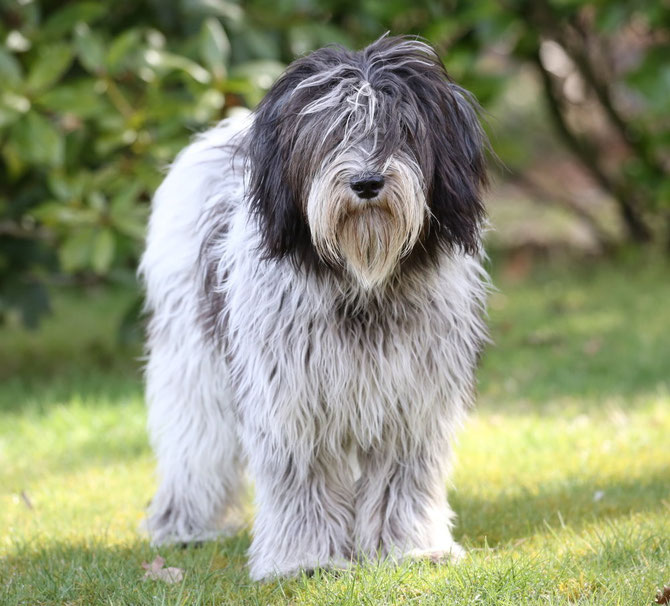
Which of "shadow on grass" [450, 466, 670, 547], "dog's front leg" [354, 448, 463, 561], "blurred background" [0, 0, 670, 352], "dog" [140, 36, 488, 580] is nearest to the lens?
"dog" [140, 36, 488, 580]

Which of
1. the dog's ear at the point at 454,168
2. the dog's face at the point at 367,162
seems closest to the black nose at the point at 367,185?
the dog's face at the point at 367,162

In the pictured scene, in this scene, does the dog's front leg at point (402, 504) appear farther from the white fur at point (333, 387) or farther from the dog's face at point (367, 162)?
the dog's face at point (367, 162)

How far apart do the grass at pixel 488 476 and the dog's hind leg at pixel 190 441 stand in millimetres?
175

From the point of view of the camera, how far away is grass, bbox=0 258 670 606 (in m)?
3.46

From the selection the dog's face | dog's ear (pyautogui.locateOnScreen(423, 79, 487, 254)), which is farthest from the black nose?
dog's ear (pyautogui.locateOnScreen(423, 79, 487, 254))

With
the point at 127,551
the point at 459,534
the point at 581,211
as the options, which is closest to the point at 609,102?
the point at 581,211

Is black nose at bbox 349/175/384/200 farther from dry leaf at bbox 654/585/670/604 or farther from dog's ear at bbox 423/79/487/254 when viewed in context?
dry leaf at bbox 654/585/670/604

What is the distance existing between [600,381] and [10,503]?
3.75m

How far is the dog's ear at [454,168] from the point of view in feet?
11.4

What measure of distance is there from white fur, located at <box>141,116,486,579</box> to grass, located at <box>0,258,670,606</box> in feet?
0.83

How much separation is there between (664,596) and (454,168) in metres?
1.51

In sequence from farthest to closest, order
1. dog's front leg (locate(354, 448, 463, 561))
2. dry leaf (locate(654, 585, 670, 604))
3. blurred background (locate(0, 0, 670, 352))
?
blurred background (locate(0, 0, 670, 352)) → dog's front leg (locate(354, 448, 463, 561)) → dry leaf (locate(654, 585, 670, 604))

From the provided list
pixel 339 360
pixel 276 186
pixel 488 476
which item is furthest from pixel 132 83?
pixel 339 360

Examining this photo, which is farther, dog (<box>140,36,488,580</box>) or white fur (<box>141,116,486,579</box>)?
white fur (<box>141,116,486,579</box>)
